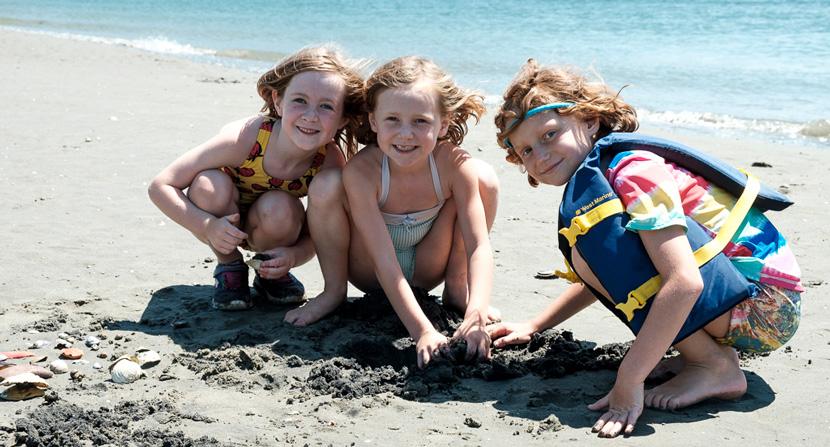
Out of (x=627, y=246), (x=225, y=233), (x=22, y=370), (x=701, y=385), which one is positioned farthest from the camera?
(x=225, y=233)

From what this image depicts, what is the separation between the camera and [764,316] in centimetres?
329

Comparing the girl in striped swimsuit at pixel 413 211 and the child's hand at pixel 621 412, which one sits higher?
the girl in striped swimsuit at pixel 413 211

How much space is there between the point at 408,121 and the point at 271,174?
33.3 inches

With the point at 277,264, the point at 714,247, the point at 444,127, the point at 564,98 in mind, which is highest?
the point at 564,98

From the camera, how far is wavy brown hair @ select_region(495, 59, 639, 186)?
3.48 m

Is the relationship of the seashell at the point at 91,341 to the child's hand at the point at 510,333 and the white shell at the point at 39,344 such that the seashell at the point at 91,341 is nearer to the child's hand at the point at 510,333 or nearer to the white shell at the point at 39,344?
the white shell at the point at 39,344

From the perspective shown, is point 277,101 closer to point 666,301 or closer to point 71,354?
point 71,354

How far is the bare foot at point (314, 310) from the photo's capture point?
406cm

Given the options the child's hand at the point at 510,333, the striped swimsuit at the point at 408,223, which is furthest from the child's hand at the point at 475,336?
the striped swimsuit at the point at 408,223

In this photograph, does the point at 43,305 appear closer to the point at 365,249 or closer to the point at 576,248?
the point at 365,249

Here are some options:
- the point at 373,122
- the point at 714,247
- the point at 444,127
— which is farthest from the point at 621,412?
the point at 373,122

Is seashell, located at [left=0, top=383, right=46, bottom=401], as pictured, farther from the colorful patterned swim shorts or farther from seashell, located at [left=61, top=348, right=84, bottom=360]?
the colorful patterned swim shorts

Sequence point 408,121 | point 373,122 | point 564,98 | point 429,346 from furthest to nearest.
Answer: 1. point 373,122
2. point 408,121
3. point 429,346
4. point 564,98

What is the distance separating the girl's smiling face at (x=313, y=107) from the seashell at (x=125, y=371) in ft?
4.01
